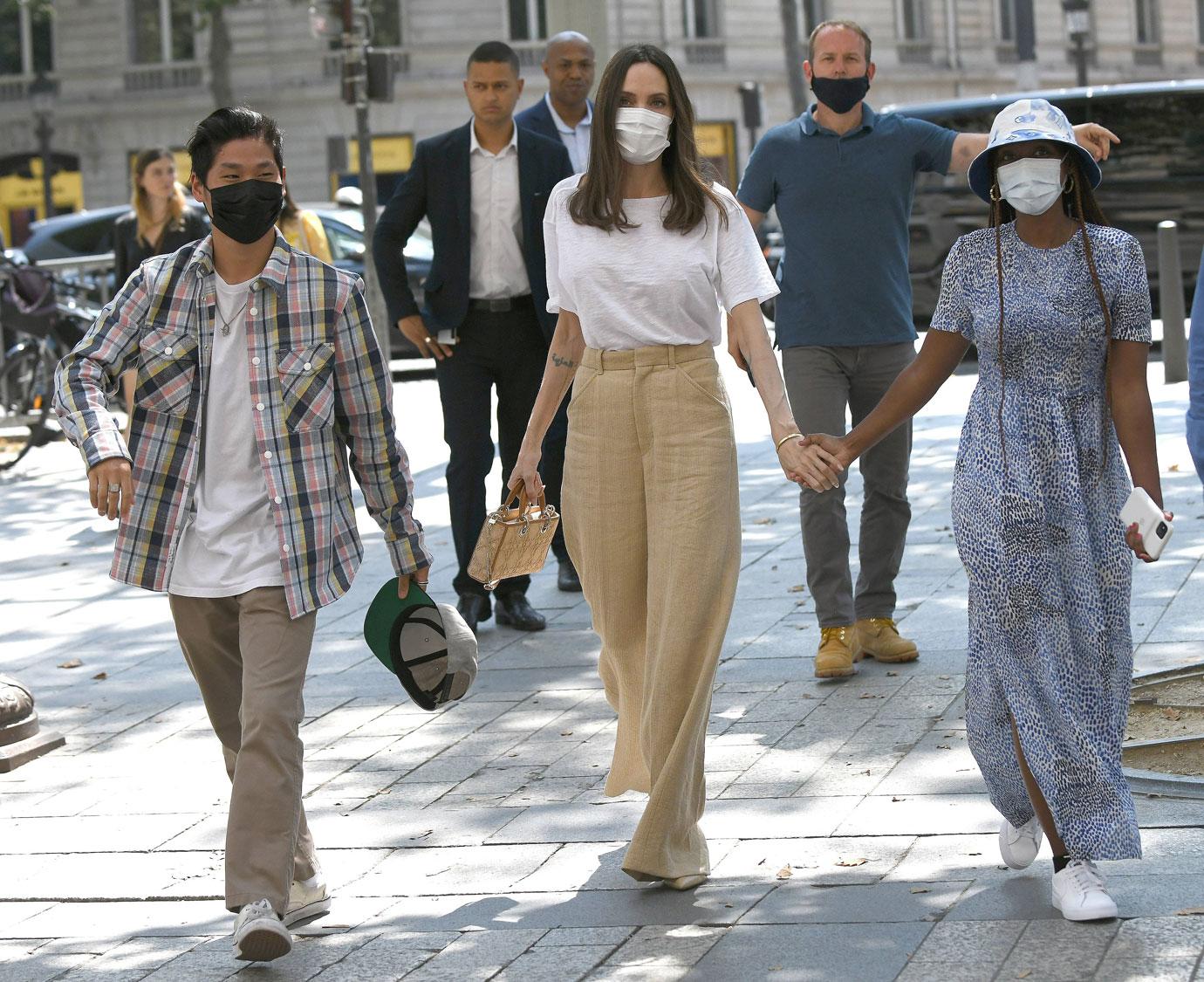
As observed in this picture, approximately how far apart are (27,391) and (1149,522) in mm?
12353

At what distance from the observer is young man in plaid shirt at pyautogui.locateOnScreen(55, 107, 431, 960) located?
15.2 feet

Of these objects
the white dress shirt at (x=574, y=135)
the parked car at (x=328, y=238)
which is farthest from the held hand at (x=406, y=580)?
the parked car at (x=328, y=238)

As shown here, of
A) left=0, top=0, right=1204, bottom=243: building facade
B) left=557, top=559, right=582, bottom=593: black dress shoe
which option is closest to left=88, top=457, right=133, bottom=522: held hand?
left=557, top=559, right=582, bottom=593: black dress shoe

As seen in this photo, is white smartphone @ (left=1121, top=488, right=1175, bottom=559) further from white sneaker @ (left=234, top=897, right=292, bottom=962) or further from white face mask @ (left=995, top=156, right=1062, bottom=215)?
white sneaker @ (left=234, top=897, right=292, bottom=962)

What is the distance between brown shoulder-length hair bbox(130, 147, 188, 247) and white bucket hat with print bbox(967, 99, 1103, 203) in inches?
275

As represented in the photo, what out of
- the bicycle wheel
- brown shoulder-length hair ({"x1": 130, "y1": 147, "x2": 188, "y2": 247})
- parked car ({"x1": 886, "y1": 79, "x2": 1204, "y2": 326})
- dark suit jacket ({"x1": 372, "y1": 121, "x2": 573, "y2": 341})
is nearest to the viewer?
dark suit jacket ({"x1": 372, "y1": 121, "x2": 573, "y2": 341})

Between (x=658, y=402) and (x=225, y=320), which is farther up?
(x=225, y=320)

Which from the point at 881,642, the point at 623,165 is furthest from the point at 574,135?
the point at 623,165

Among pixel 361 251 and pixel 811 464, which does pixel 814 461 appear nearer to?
pixel 811 464

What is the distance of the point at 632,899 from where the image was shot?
492 centimetres

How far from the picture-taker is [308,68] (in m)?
43.3

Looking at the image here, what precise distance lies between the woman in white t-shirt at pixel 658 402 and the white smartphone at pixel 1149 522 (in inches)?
36.2

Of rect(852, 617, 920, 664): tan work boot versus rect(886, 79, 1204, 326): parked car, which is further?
rect(886, 79, 1204, 326): parked car

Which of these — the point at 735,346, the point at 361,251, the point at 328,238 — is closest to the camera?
the point at 735,346
